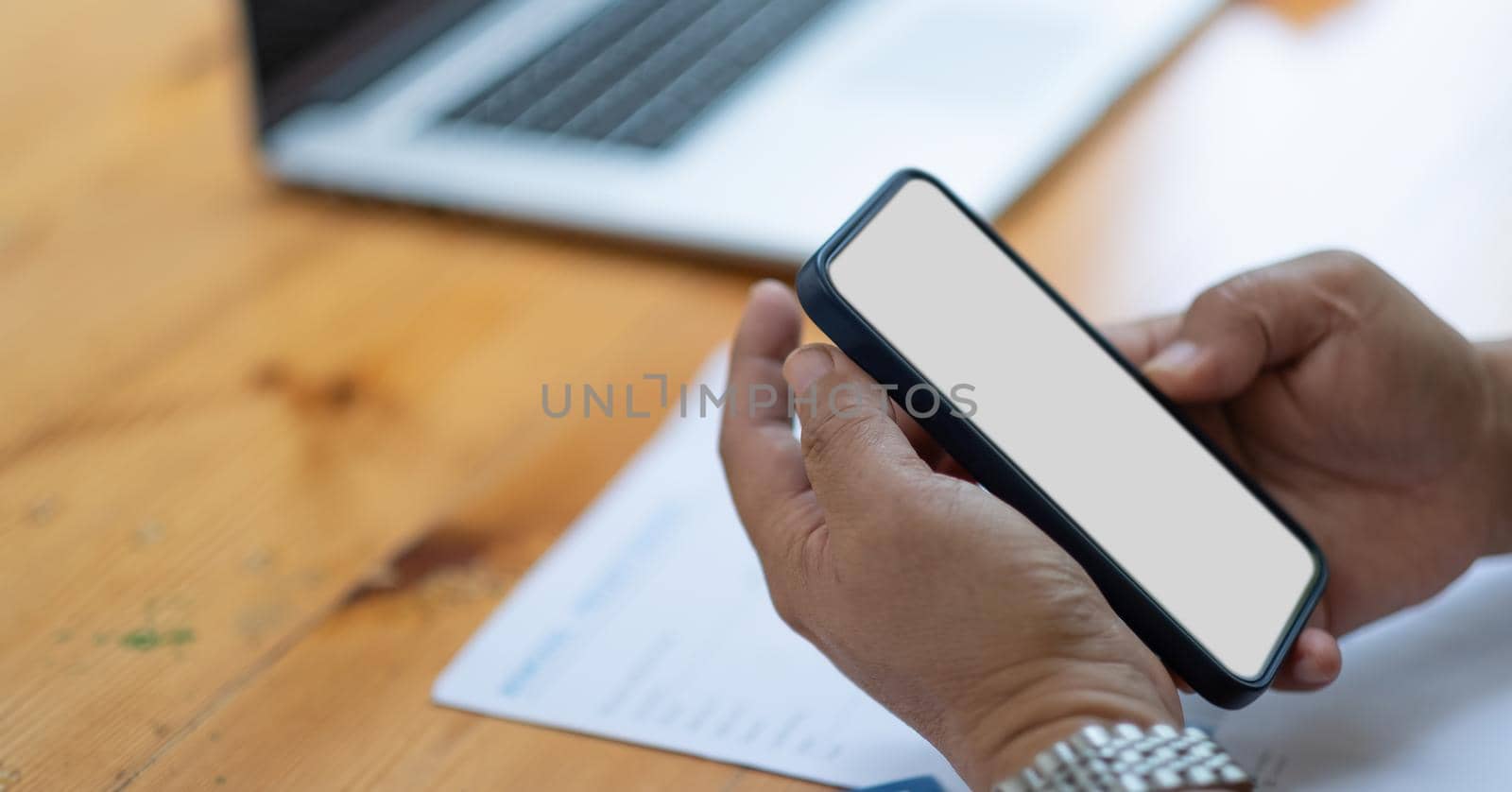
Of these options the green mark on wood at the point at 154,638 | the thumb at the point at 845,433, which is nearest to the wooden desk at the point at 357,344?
the green mark on wood at the point at 154,638

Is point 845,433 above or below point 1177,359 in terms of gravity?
above

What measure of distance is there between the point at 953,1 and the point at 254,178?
43 cm

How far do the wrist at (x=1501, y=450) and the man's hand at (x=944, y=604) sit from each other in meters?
0.19

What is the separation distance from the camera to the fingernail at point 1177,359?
1.64ft

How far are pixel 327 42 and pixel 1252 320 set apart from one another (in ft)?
1.75

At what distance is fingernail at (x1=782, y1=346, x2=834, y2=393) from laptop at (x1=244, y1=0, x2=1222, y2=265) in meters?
0.23

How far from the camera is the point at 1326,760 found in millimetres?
438

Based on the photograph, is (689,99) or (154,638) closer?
(154,638)

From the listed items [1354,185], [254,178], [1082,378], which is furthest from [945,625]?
[254,178]

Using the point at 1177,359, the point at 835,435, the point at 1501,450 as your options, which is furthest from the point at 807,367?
the point at 1501,450

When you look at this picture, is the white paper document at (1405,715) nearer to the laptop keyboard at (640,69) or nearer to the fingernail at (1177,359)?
the fingernail at (1177,359)

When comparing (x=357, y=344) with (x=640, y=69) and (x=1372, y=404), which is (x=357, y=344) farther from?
(x=1372, y=404)

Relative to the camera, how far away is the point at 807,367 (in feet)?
1.45

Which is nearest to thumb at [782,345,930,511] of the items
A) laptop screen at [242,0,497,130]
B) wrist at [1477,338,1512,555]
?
wrist at [1477,338,1512,555]
